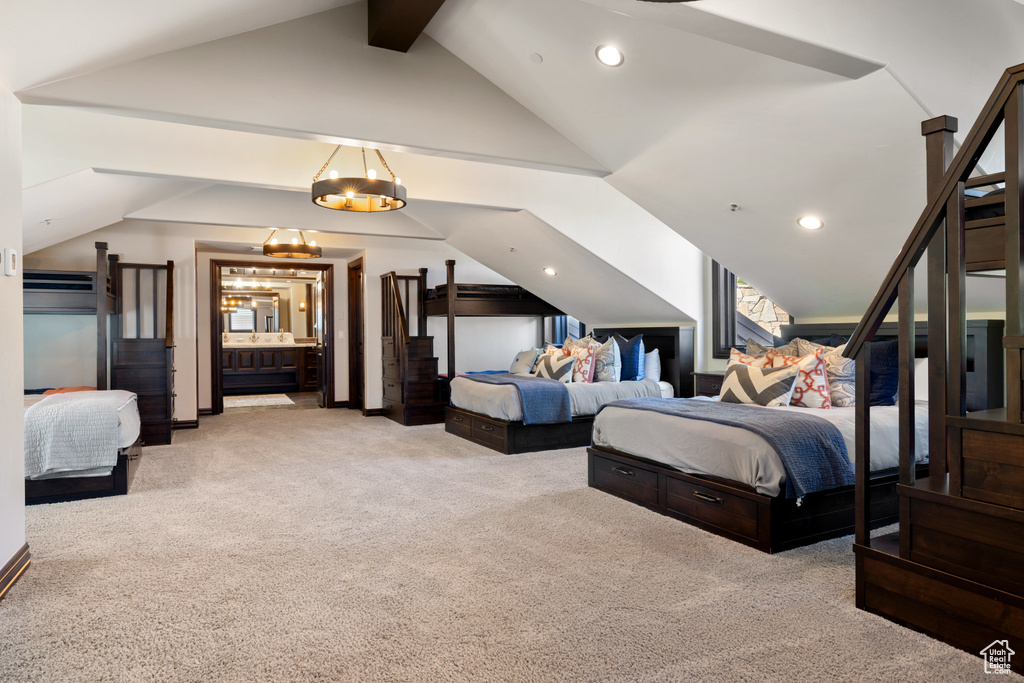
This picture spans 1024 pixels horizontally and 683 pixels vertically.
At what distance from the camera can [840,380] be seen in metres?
3.82

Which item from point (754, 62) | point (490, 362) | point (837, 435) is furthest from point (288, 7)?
point (490, 362)

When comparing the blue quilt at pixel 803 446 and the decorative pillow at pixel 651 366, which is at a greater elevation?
the decorative pillow at pixel 651 366

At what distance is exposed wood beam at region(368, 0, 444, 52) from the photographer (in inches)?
119

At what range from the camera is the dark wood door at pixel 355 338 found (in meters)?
8.41

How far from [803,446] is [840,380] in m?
1.16

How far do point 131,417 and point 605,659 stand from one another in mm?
3861

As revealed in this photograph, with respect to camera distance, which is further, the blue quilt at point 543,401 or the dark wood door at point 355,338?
the dark wood door at point 355,338

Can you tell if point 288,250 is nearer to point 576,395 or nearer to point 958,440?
point 576,395

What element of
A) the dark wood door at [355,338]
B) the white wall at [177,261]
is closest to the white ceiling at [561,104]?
the white wall at [177,261]

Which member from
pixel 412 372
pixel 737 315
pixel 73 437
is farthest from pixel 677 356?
pixel 73 437

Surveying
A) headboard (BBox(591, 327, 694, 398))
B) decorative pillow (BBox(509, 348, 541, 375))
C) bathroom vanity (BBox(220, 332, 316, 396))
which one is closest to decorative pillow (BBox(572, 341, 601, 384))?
headboard (BBox(591, 327, 694, 398))

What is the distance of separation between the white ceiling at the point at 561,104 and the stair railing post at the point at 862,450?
4.12 ft

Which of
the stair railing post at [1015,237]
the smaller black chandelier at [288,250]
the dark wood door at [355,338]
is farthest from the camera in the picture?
the dark wood door at [355,338]

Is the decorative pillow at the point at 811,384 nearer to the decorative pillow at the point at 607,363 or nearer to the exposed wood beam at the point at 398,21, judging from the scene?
the decorative pillow at the point at 607,363
